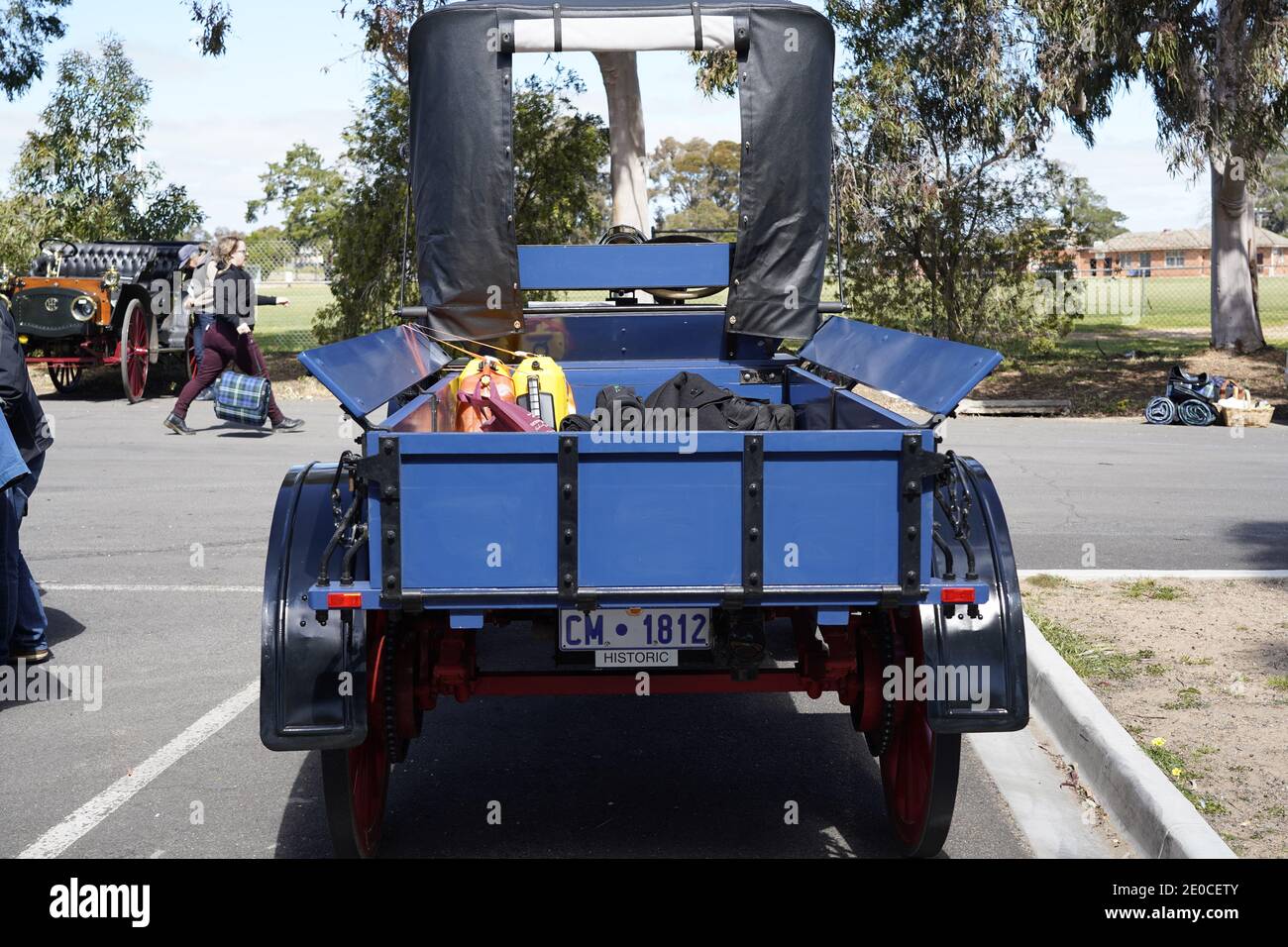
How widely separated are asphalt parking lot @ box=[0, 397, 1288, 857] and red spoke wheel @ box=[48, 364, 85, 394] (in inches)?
454

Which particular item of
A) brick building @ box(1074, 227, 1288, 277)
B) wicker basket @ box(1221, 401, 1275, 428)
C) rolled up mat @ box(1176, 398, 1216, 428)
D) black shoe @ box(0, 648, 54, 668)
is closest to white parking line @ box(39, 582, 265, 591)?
black shoe @ box(0, 648, 54, 668)

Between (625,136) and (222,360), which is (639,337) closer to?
(222,360)

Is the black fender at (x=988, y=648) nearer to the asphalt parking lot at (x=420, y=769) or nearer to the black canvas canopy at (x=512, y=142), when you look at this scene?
the asphalt parking lot at (x=420, y=769)

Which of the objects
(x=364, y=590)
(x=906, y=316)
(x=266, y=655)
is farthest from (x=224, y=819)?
(x=906, y=316)

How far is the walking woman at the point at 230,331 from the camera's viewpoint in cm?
1365

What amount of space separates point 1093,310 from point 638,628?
48056 mm

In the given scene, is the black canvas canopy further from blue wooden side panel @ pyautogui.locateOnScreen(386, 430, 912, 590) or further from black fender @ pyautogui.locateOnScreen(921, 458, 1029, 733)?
blue wooden side panel @ pyautogui.locateOnScreen(386, 430, 912, 590)

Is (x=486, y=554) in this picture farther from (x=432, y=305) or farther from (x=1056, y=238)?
(x=1056, y=238)

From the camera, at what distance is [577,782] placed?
203 inches

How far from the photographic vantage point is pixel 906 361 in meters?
4.68

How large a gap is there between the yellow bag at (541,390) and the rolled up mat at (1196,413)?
12.2 metres

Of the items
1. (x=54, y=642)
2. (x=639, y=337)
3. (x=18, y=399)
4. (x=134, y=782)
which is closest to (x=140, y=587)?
(x=54, y=642)

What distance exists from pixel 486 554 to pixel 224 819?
5.99 feet

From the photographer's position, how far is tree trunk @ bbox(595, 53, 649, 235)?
702 inches
